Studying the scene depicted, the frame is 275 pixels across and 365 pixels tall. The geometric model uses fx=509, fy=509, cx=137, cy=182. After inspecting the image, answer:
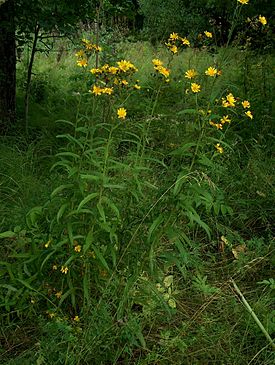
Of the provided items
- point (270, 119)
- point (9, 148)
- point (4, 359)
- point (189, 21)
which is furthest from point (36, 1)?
point (189, 21)

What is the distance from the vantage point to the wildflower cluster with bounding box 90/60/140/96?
7.04ft

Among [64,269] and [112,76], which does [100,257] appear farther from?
[112,76]

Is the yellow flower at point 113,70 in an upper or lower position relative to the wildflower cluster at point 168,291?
upper

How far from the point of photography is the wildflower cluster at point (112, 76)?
7.04 feet

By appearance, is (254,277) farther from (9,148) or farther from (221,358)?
(9,148)

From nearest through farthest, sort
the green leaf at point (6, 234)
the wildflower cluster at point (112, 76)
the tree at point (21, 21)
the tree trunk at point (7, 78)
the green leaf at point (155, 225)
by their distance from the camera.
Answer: the green leaf at point (155, 225), the wildflower cluster at point (112, 76), the green leaf at point (6, 234), the tree at point (21, 21), the tree trunk at point (7, 78)

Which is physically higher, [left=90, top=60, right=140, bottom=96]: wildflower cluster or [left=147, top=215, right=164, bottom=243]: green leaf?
[left=90, top=60, right=140, bottom=96]: wildflower cluster

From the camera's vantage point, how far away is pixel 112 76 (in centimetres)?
223

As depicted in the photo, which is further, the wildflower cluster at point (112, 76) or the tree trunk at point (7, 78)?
the tree trunk at point (7, 78)

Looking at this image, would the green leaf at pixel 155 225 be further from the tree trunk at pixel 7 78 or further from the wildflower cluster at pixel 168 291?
the tree trunk at pixel 7 78

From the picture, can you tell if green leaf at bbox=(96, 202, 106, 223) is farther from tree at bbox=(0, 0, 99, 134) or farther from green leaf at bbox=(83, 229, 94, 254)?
tree at bbox=(0, 0, 99, 134)

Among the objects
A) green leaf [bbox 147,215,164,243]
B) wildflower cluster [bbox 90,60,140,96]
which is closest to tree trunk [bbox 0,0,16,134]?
wildflower cluster [bbox 90,60,140,96]

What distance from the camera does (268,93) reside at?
5.15m

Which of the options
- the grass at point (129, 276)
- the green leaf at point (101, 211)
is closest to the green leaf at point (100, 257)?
the grass at point (129, 276)
